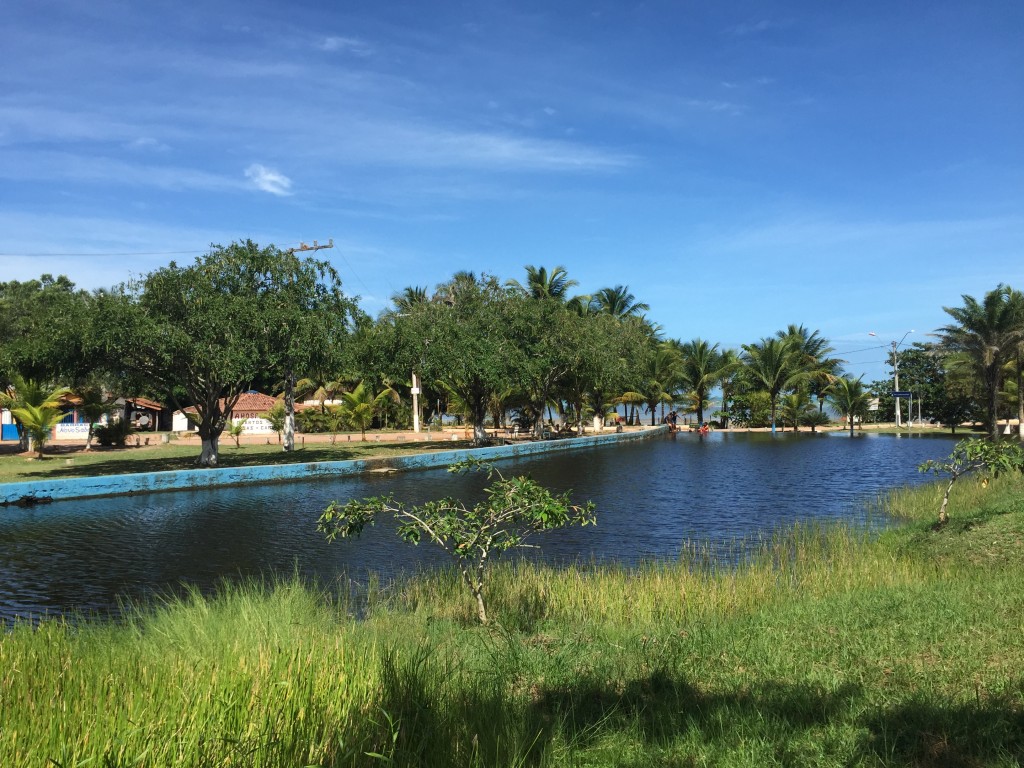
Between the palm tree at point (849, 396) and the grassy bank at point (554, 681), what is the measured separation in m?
47.0

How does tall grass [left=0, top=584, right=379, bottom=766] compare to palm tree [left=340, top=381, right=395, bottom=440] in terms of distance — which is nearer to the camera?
tall grass [left=0, top=584, right=379, bottom=766]

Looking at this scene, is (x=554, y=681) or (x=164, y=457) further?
(x=164, y=457)

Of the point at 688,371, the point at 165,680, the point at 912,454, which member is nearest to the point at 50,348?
the point at 165,680

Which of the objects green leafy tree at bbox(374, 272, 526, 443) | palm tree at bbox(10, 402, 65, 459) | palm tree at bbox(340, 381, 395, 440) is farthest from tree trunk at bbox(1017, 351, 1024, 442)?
palm tree at bbox(10, 402, 65, 459)

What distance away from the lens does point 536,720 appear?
14.9 ft

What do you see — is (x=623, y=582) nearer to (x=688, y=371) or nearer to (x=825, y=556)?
(x=825, y=556)

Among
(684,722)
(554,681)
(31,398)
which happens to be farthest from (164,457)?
Result: (684,722)

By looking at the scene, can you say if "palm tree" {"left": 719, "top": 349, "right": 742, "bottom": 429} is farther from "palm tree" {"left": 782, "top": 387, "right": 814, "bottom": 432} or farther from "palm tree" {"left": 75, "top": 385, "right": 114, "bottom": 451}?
"palm tree" {"left": 75, "top": 385, "right": 114, "bottom": 451}

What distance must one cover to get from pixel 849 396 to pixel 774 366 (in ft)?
18.9

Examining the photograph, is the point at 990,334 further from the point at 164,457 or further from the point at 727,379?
the point at 164,457

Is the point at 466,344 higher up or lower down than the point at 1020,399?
higher up

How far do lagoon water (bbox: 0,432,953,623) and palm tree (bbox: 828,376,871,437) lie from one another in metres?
24.2

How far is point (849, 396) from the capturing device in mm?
51781

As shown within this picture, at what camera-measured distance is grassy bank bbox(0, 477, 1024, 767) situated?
367cm
